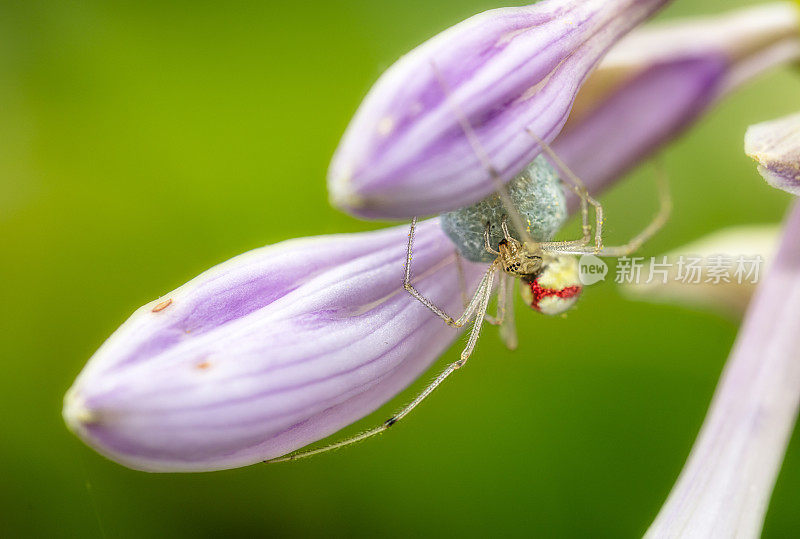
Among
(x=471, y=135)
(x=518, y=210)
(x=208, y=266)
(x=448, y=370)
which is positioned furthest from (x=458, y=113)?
(x=208, y=266)

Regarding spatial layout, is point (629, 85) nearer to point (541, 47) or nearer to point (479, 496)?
point (541, 47)

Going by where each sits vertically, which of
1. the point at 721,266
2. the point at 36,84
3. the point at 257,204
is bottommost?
the point at 721,266

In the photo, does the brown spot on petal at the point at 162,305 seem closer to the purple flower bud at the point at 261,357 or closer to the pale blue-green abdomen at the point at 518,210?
the purple flower bud at the point at 261,357

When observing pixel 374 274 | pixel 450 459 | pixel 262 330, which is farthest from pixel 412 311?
pixel 450 459

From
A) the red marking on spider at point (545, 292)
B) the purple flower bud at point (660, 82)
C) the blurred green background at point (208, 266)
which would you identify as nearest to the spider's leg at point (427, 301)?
the red marking on spider at point (545, 292)

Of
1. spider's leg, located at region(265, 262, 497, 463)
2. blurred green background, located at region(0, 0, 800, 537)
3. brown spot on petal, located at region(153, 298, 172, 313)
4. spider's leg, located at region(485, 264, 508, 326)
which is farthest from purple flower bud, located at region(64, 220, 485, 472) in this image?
blurred green background, located at region(0, 0, 800, 537)

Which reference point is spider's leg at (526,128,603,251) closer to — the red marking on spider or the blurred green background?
the red marking on spider

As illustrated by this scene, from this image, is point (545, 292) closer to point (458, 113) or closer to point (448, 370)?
point (448, 370)
